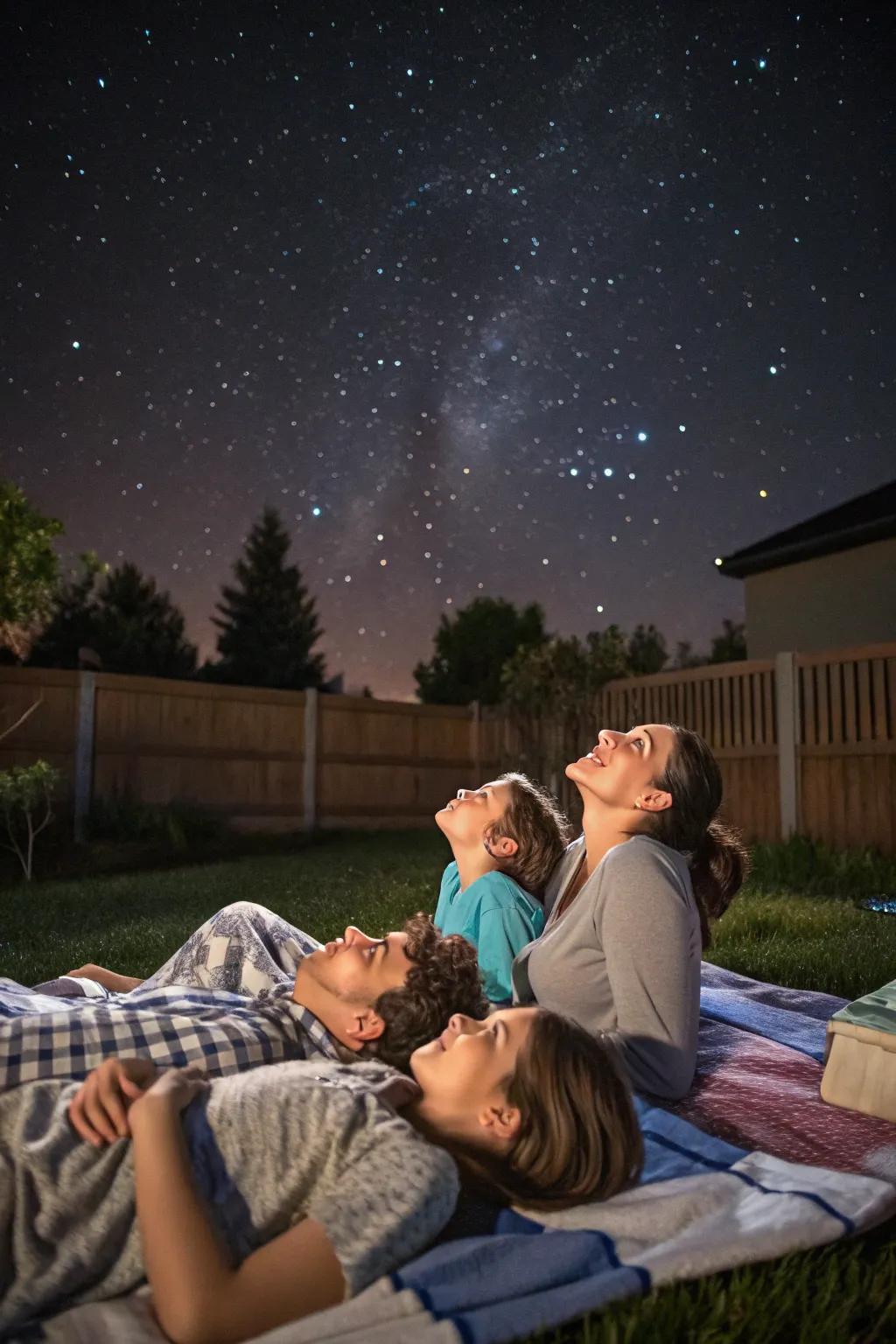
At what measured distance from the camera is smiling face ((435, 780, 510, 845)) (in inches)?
128

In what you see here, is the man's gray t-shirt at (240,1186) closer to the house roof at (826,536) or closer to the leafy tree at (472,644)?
the house roof at (826,536)

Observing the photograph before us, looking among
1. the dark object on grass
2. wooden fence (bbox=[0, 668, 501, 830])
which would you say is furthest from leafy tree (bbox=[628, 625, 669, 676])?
the dark object on grass

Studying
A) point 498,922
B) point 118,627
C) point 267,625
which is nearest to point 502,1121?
point 498,922

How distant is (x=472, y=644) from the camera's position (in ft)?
112

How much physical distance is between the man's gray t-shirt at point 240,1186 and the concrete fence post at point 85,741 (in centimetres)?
1026

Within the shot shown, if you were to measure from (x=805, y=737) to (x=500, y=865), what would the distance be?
641 cm

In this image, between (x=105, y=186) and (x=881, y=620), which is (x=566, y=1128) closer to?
(x=105, y=186)

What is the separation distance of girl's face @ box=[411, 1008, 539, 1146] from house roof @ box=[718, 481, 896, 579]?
11619 millimetres

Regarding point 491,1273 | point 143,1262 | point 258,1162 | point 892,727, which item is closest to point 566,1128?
point 491,1273

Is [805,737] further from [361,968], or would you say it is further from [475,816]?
[361,968]

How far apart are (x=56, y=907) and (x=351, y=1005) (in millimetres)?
6046

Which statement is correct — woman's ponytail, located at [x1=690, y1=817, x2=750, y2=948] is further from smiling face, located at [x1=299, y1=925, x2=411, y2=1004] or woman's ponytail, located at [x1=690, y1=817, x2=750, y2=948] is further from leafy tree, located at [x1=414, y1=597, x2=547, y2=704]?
leafy tree, located at [x1=414, y1=597, x2=547, y2=704]

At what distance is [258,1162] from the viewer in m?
1.60

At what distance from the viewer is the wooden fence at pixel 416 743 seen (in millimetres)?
8438
